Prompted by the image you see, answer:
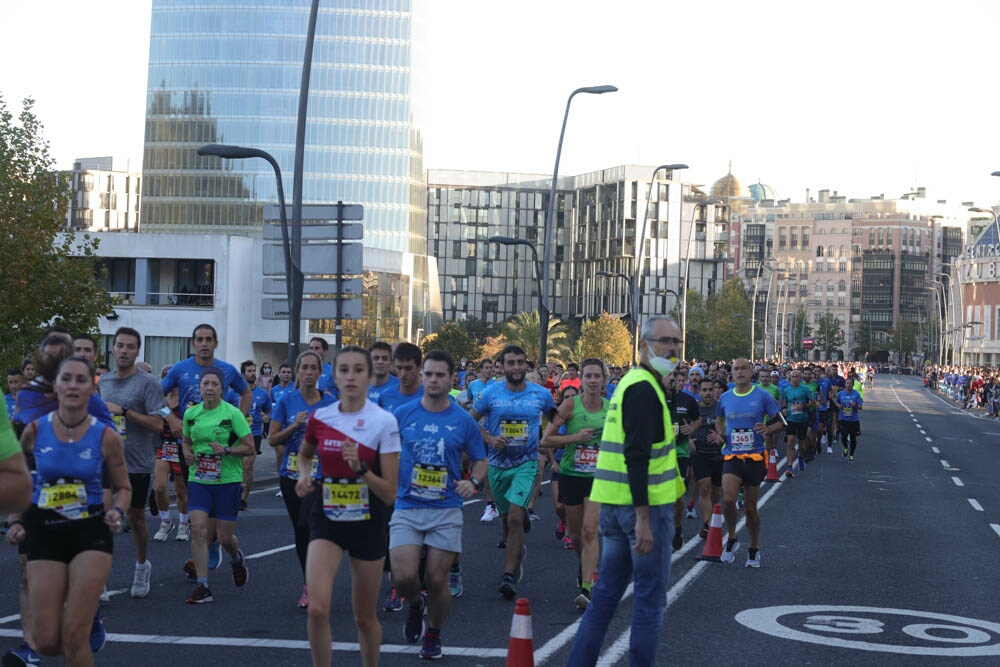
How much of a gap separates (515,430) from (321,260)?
9.35 meters

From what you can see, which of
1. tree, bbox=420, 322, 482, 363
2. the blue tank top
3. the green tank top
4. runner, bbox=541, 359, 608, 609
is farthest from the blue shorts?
tree, bbox=420, 322, 482, 363

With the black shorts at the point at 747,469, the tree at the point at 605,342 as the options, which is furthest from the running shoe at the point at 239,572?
the tree at the point at 605,342

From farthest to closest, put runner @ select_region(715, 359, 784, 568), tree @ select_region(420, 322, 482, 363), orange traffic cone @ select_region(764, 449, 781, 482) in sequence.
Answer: tree @ select_region(420, 322, 482, 363), orange traffic cone @ select_region(764, 449, 781, 482), runner @ select_region(715, 359, 784, 568)

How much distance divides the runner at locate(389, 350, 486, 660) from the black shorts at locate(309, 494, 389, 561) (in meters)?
0.94

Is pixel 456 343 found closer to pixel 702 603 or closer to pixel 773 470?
pixel 773 470

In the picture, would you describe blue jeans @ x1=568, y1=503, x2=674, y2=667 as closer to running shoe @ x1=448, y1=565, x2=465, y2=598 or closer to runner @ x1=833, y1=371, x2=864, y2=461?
running shoe @ x1=448, y1=565, x2=465, y2=598

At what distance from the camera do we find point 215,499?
432 inches

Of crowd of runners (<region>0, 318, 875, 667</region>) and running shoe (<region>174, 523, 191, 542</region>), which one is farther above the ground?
crowd of runners (<region>0, 318, 875, 667</region>)

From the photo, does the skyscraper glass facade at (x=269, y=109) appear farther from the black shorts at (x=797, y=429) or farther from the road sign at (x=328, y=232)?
the road sign at (x=328, y=232)

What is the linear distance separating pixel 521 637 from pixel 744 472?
7.18 meters

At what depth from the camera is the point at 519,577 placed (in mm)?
11570

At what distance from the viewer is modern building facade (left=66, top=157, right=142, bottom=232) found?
527 feet

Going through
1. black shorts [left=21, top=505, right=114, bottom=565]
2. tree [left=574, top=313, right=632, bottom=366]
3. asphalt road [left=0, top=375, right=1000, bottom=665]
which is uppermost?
tree [left=574, top=313, right=632, bottom=366]

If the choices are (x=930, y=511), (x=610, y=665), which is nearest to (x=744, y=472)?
(x=610, y=665)
